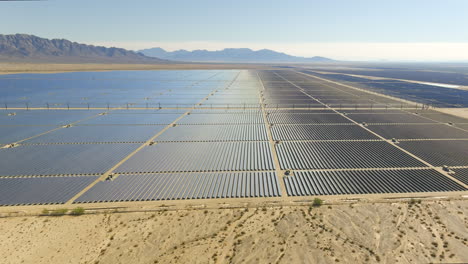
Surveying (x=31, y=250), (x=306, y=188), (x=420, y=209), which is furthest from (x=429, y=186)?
(x=31, y=250)

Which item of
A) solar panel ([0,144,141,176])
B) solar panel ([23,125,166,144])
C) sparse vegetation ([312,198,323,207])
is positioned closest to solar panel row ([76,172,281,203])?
sparse vegetation ([312,198,323,207])

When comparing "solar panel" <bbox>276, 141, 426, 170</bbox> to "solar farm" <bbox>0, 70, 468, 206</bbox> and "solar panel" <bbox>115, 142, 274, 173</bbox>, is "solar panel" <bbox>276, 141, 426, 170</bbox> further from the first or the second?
"solar panel" <bbox>115, 142, 274, 173</bbox>

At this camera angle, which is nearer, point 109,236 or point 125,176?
point 109,236

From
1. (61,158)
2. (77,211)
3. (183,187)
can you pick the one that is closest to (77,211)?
(77,211)

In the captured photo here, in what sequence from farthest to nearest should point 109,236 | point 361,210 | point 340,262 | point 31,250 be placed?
point 361,210, point 109,236, point 31,250, point 340,262

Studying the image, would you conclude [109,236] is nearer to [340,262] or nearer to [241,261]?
[241,261]

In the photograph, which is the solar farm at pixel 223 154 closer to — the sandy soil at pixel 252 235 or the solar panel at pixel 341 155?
the solar panel at pixel 341 155
